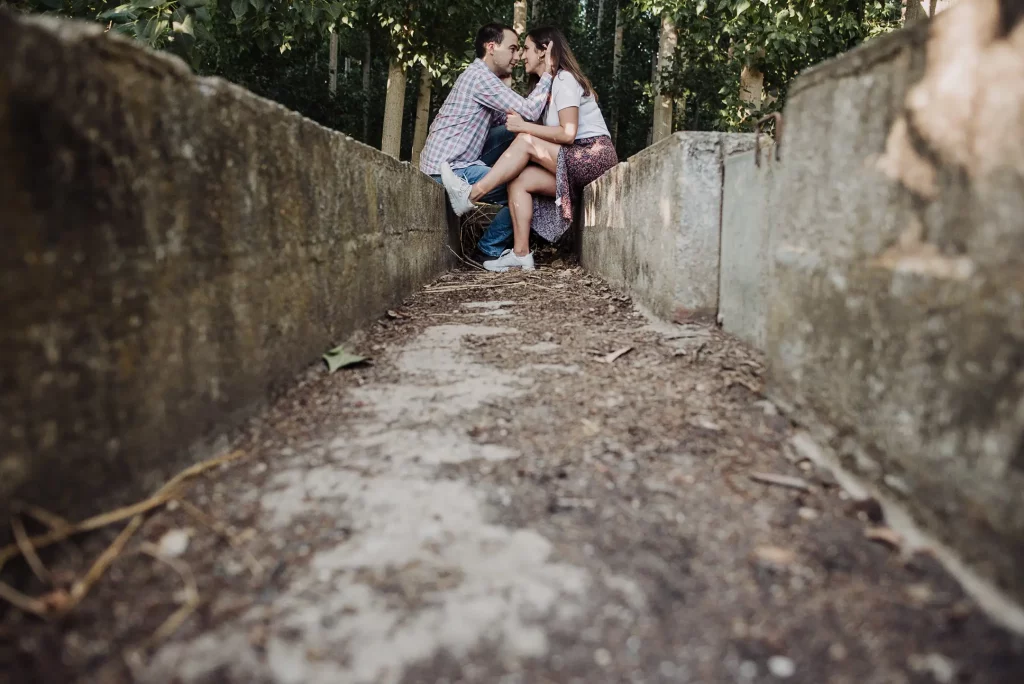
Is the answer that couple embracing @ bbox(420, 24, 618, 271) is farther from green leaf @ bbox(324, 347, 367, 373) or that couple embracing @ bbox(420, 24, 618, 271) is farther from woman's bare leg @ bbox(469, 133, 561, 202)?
green leaf @ bbox(324, 347, 367, 373)

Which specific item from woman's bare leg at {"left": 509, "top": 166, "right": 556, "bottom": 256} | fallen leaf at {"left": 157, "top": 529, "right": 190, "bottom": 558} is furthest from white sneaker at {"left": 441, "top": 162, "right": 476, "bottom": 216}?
fallen leaf at {"left": 157, "top": 529, "right": 190, "bottom": 558}

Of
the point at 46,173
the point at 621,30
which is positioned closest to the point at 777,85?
the point at 46,173

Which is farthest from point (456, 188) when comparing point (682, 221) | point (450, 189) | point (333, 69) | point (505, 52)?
point (333, 69)

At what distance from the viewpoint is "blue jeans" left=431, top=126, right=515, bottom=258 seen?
5902mm

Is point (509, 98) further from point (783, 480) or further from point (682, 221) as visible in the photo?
point (783, 480)

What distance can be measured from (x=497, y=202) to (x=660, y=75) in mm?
5942

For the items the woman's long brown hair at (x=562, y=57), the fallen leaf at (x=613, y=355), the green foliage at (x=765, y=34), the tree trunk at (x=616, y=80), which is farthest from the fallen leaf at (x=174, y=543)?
the tree trunk at (x=616, y=80)

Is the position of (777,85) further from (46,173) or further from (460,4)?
(46,173)

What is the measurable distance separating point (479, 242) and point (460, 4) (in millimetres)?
3252

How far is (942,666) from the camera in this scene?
104cm

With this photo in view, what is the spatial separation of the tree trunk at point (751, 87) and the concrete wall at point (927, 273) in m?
6.73

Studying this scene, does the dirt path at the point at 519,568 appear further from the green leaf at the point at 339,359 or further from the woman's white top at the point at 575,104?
the woman's white top at the point at 575,104

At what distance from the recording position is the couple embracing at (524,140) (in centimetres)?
534

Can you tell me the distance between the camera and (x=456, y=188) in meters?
5.59
